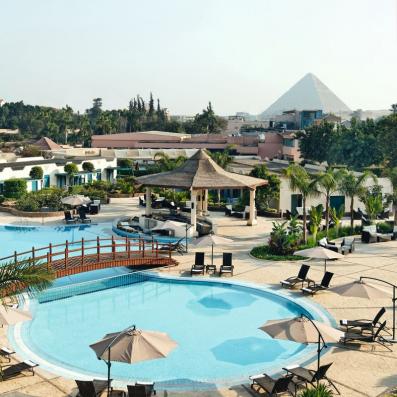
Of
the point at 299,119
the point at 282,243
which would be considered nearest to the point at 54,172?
the point at 282,243

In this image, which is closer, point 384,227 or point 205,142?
point 384,227

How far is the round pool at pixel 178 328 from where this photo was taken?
1291 centimetres

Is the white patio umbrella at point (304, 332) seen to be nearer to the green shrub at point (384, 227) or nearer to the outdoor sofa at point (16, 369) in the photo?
the outdoor sofa at point (16, 369)

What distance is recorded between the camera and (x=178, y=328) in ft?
52.1

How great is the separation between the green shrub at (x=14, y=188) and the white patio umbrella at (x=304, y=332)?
29979mm

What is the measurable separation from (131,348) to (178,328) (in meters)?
5.20

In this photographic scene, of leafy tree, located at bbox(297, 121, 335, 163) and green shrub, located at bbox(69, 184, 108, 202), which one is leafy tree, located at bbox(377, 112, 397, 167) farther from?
green shrub, located at bbox(69, 184, 108, 202)

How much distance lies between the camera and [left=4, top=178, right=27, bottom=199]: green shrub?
3838 centimetres

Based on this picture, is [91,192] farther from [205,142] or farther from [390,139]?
[205,142]

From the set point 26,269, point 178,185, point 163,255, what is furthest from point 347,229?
point 26,269

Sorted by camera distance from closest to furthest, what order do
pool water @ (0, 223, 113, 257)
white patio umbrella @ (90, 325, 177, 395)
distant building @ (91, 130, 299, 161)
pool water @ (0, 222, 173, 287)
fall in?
white patio umbrella @ (90, 325, 177, 395), pool water @ (0, 222, 173, 287), pool water @ (0, 223, 113, 257), distant building @ (91, 130, 299, 161)

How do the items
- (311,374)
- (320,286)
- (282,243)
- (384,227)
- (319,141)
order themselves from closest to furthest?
(311,374)
(320,286)
(282,243)
(384,227)
(319,141)

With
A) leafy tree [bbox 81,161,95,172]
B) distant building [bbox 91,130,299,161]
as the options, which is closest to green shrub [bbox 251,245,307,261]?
leafy tree [bbox 81,161,95,172]

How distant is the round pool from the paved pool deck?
62 centimetres
